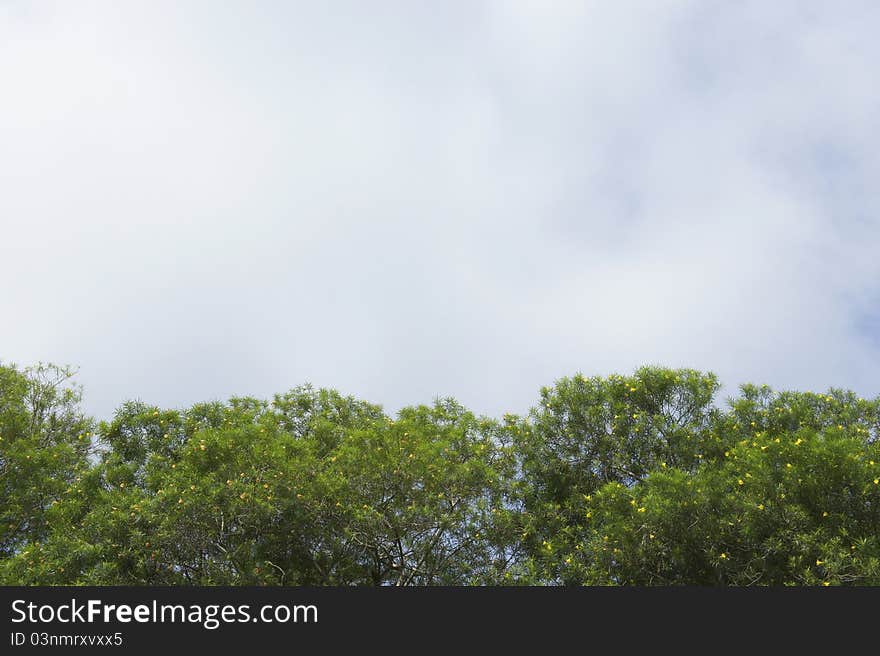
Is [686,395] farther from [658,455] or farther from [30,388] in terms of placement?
[30,388]

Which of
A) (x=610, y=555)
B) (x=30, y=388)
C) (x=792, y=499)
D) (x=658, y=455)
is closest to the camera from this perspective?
(x=792, y=499)

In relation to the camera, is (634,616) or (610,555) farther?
(610,555)

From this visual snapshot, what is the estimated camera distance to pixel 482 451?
16.3m

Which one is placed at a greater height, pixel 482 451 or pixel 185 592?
pixel 482 451

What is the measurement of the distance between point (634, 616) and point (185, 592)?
5711 millimetres

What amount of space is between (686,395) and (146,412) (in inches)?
442

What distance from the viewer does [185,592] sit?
10.2 meters

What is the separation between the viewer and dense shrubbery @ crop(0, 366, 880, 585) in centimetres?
1302

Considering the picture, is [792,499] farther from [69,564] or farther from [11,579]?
[11,579]

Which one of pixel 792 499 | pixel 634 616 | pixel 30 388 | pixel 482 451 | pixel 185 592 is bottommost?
pixel 634 616

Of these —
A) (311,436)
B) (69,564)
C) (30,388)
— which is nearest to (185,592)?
(69,564)

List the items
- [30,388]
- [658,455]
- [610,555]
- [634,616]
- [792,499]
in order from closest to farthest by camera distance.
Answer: [634,616] → [792,499] → [610,555] → [658,455] → [30,388]

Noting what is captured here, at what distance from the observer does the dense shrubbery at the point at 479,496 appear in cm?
1302

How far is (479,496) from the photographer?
15.5 meters
